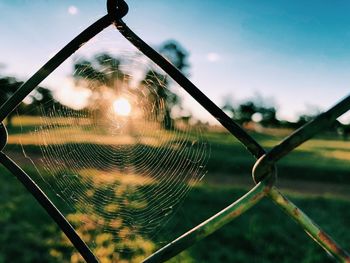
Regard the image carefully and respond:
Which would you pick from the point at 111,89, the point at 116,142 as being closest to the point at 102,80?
the point at 111,89

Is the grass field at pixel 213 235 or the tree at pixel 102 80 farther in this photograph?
the grass field at pixel 213 235

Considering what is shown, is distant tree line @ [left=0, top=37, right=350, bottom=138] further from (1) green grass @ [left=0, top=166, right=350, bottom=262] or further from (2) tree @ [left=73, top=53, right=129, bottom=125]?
(1) green grass @ [left=0, top=166, right=350, bottom=262]

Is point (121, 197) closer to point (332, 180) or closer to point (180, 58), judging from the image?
point (332, 180)

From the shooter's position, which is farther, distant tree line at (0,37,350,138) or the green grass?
the green grass

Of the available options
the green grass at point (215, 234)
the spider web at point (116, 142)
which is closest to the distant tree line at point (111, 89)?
the spider web at point (116, 142)

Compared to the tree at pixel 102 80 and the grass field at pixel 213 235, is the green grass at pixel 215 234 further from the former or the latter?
the tree at pixel 102 80

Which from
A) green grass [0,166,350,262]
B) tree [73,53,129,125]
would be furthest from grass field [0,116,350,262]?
tree [73,53,129,125]

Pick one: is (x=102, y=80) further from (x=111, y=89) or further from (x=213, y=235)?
(x=213, y=235)

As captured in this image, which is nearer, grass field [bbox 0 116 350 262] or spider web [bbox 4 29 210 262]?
spider web [bbox 4 29 210 262]

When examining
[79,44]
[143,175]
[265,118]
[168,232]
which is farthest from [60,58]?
[265,118]

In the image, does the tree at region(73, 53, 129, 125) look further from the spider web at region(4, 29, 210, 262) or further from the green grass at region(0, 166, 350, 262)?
the green grass at region(0, 166, 350, 262)

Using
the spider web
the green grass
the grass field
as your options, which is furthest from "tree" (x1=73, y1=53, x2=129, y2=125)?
the green grass

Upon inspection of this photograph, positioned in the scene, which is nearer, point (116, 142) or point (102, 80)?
point (102, 80)

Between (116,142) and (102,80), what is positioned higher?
(116,142)
